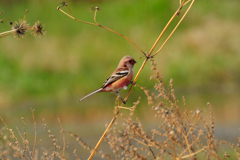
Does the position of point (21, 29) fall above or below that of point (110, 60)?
below

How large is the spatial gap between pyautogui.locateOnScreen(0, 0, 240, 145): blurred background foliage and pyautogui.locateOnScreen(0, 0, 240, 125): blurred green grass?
0.07 ft

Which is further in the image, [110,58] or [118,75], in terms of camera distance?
[110,58]

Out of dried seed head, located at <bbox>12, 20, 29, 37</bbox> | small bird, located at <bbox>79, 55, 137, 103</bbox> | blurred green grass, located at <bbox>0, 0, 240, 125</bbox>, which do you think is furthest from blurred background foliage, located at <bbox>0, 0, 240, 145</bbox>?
dried seed head, located at <bbox>12, 20, 29, 37</bbox>

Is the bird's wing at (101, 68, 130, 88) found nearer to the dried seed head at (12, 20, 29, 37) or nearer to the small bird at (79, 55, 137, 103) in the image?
the small bird at (79, 55, 137, 103)

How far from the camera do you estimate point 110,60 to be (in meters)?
11.7

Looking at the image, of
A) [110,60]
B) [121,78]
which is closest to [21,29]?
[121,78]

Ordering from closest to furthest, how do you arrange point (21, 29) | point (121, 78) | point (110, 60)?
point (21, 29), point (121, 78), point (110, 60)

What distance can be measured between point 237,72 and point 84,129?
164 inches

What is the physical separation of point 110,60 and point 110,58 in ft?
0.22

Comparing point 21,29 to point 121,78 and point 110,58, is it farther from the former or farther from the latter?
point 110,58

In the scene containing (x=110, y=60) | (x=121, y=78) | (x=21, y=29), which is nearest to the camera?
(x=21, y=29)

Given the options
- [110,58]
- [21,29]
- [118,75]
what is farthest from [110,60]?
[21,29]

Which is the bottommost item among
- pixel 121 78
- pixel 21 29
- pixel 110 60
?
pixel 21 29

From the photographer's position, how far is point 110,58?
11.7m
